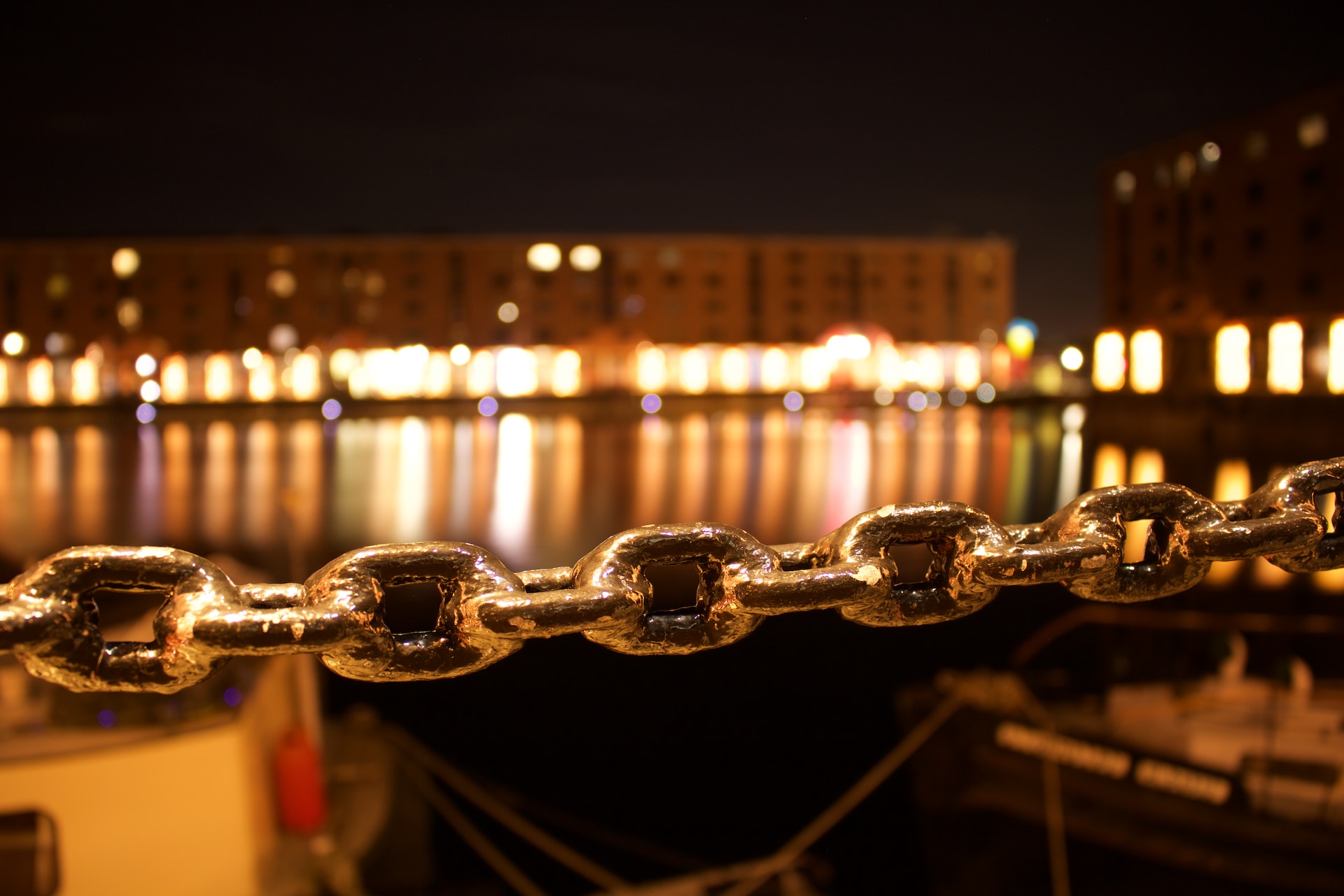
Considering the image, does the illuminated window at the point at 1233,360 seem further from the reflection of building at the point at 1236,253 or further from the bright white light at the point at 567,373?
the bright white light at the point at 567,373

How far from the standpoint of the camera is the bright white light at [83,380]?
14.1 ft

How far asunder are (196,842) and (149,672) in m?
1.86

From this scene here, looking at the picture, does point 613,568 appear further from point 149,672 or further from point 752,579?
point 149,672

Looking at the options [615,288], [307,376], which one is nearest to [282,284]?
[307,376]

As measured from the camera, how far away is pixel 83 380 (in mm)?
4570

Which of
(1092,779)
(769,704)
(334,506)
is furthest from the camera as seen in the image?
(334,506)

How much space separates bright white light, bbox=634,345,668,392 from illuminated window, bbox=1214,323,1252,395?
1459 inches

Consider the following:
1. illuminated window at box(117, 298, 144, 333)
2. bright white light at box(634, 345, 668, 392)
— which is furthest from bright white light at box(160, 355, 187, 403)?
bright white light at box(634, 345, 668, 392)

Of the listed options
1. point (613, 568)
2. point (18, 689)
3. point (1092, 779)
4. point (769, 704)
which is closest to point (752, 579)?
point (613, 568)

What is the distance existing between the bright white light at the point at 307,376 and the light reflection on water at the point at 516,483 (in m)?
6.76

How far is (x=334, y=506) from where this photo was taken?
15523 mm

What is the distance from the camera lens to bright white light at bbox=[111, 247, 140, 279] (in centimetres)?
388

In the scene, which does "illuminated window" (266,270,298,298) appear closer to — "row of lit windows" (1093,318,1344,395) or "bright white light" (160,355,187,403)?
"bright white light" (160,355,187,403)

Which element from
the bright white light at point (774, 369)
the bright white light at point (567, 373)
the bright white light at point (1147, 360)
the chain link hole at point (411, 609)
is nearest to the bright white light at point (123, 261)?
the bright white light at point (1147, 360)
